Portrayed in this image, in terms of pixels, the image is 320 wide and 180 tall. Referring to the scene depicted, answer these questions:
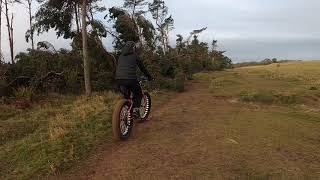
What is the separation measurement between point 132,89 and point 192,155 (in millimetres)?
2232

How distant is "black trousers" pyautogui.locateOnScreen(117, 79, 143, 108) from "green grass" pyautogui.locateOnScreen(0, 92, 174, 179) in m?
0.81

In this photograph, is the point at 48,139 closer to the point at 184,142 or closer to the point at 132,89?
the point at 132,89

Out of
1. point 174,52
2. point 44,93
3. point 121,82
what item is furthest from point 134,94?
point 174,52

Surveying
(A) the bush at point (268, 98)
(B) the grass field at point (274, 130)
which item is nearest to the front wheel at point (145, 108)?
(B) the grass field at point (274, 130)

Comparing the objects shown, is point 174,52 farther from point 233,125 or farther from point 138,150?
point 138,150

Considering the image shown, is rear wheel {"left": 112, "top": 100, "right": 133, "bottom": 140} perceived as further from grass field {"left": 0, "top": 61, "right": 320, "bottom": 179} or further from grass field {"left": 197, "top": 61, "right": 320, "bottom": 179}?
grass field {"left": 197, "top": 61, "right": 320, "bottom": 179}

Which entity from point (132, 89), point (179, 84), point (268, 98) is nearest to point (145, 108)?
point (132, 89)

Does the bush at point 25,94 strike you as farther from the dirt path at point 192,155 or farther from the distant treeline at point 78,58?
the dirt path at point 192,155

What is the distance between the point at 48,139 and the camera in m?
8.98

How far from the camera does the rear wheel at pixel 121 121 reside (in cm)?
840

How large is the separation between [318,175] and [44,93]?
1305 cm

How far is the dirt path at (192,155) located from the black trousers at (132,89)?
1.97 ft

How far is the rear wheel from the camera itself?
8.40m

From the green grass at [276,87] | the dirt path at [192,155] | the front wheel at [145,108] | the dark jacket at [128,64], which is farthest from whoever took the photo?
the green grass at [276,87]
